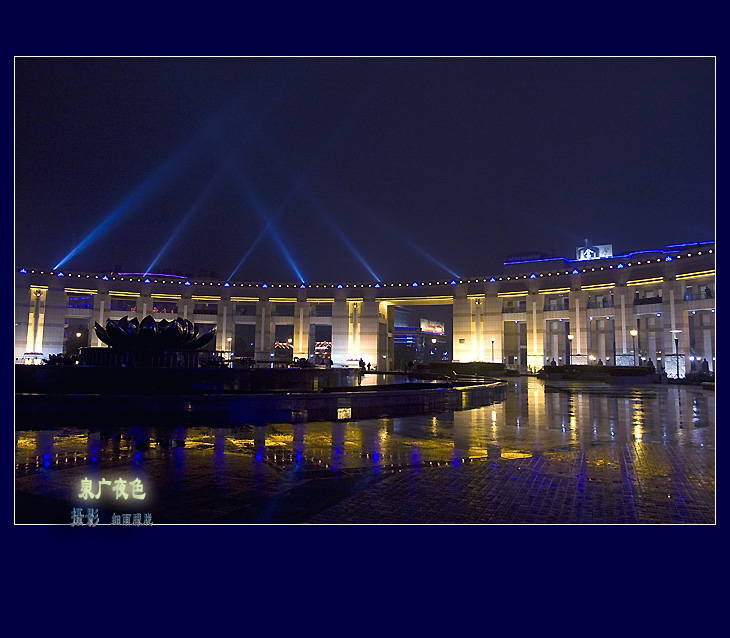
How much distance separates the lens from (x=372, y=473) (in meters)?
5.80

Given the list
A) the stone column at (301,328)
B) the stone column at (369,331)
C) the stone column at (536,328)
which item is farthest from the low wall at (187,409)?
the stone column at (301,328)

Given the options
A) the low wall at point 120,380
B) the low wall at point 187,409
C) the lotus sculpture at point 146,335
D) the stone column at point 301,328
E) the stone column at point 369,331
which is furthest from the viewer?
the stone column at point 301,328

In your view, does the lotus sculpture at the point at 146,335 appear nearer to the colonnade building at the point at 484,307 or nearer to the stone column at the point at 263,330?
the colonnade building at the point at 484,307

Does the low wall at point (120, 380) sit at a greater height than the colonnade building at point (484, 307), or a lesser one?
lesser

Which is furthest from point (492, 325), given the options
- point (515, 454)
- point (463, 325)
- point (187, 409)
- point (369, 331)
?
point (515, 454)

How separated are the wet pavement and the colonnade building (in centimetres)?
3467

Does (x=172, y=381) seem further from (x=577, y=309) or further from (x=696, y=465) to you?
(x=577, y=309)

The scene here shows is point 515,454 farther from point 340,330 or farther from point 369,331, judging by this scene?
point 340,330

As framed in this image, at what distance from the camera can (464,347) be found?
4975cm

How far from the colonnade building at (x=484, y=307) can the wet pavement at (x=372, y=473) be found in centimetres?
3467

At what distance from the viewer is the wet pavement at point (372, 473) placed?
4.46 metres

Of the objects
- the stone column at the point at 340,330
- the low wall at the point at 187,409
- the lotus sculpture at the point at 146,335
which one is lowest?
the low wall at the point at 187,409

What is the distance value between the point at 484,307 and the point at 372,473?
44.5m

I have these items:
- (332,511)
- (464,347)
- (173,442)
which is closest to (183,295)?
(464,347)
